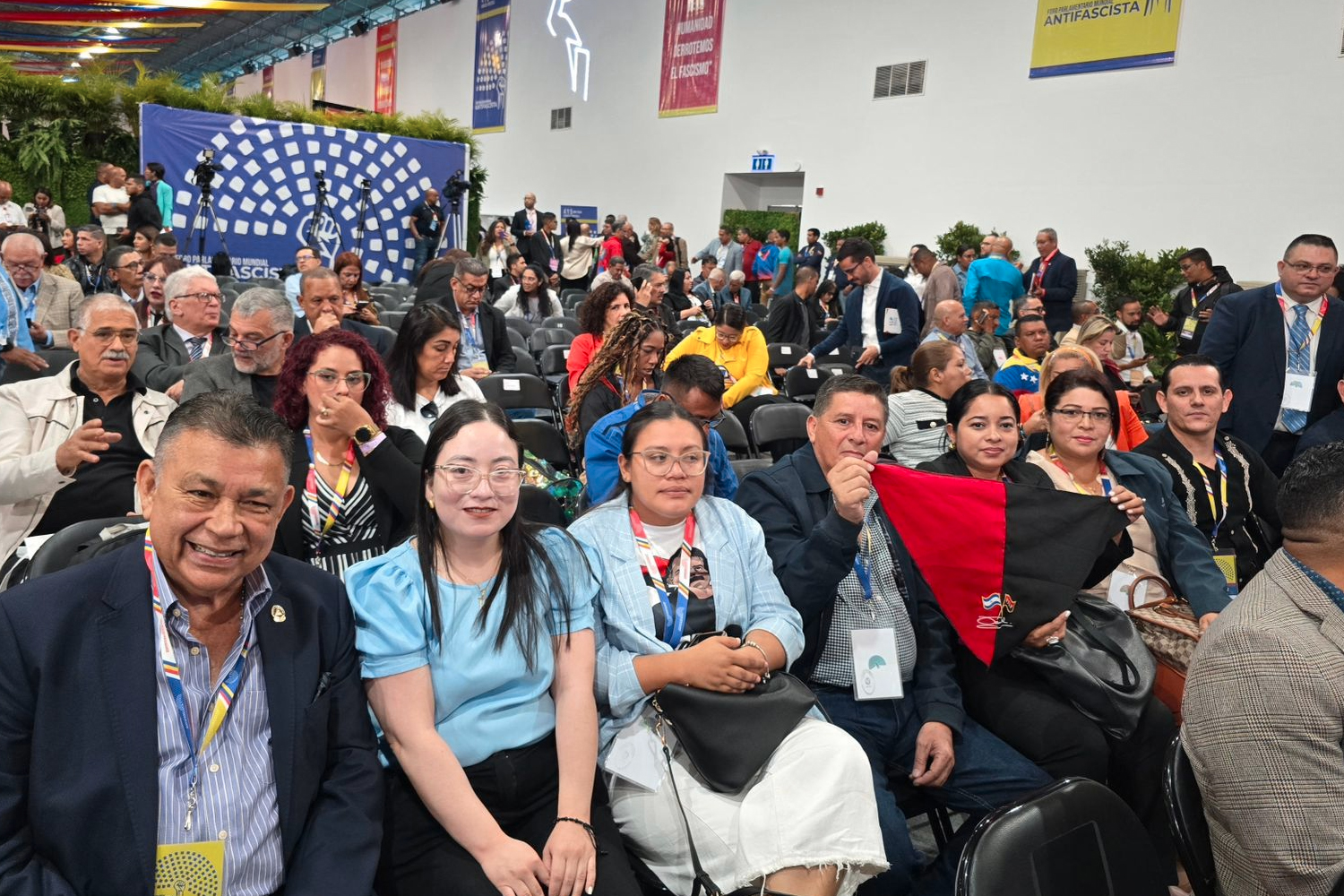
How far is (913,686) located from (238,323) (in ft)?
8.68

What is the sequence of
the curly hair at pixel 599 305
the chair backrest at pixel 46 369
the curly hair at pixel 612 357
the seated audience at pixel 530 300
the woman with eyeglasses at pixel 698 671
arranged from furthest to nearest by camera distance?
the seated audience at pixel 530 300 → the curly hair at pixel 599 305 → the curly hair at pixel 612 357 → the chair backrest at pixel 46 369 → the woman with eyeglasses at pixel 698 671

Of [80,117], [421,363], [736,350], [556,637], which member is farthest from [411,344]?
[80,117]

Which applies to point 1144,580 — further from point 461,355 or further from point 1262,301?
point 461,355

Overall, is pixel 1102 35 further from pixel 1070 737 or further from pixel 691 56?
pixel 1070 737

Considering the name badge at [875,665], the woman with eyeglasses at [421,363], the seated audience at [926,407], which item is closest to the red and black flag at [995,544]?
the name badge at [875,665]

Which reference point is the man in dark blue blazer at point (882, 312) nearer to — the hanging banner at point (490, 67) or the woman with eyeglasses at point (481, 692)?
the woman with eyeglasses at point (481, 692)

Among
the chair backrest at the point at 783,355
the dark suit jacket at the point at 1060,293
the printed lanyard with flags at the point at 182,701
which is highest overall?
the dark suit jacket at the point at 1060,293

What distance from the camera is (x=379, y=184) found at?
13.7 meters

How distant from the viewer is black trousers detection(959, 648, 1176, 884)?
2607 millimetres

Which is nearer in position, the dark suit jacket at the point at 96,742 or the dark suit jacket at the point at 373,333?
the dark suit jacket at the point at 96,742

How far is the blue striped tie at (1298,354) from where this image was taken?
462 centimetres

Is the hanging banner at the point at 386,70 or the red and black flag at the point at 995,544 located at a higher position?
the hanging banner at the point at 386,70

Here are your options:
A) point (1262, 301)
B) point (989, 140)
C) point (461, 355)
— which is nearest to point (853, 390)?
point (1262, 301)

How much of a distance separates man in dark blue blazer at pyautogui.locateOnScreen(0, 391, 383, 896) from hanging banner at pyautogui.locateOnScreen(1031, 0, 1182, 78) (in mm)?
12714
